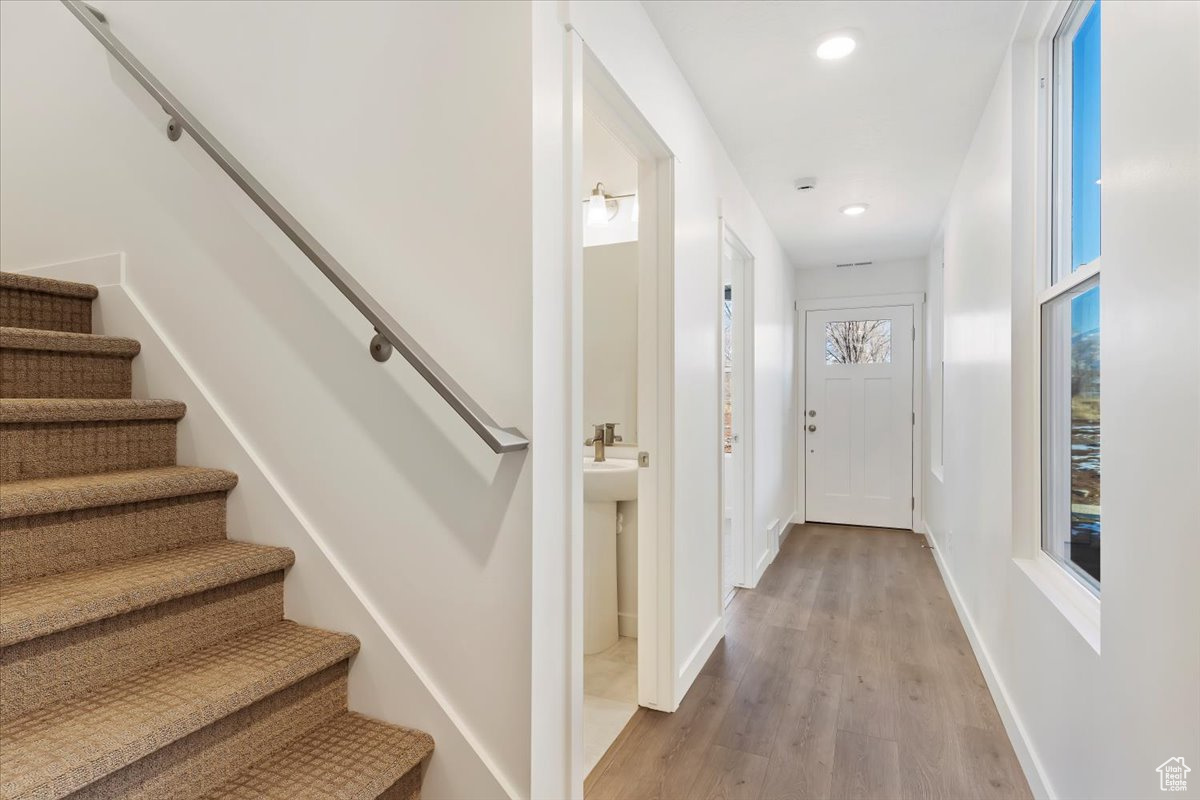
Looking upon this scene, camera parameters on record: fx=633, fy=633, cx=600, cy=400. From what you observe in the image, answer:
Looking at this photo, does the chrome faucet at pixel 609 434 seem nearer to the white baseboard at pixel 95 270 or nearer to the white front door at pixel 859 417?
the white baseboard at pixel 95 270

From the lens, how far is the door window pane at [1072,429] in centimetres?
162

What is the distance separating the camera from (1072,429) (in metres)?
1.80

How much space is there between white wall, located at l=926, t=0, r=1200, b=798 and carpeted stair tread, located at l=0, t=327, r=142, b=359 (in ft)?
7.81

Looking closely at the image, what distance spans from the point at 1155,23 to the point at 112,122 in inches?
100

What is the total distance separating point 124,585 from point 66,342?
770 mm

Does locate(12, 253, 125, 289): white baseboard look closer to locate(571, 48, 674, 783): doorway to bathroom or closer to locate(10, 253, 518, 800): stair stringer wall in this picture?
locate(10, 253, 518, 800): stair stringer wall

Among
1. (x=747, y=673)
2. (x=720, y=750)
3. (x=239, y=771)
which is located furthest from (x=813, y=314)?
(x=239, y=771)

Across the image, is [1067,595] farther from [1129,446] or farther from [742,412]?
[742,412]

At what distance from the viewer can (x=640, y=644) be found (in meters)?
2.29

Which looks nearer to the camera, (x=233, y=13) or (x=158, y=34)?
(x=233, y=13)

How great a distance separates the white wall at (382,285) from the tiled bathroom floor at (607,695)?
780 millimetres

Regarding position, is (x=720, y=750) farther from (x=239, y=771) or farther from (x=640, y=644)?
(x=239, y=771)

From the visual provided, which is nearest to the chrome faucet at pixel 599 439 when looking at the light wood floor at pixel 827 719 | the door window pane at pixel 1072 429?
the light wood floor at pixel 827 719

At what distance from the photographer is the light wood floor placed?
1.85 metres
